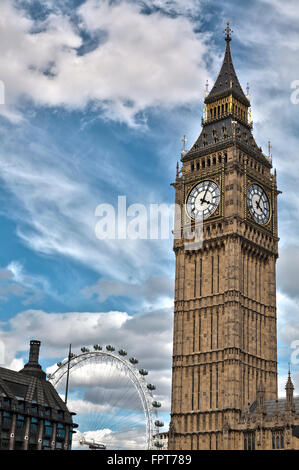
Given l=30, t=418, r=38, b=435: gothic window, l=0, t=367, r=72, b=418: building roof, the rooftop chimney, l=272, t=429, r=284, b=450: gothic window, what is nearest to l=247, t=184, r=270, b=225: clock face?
l=272, t=429, r=284, b=450: gothic window

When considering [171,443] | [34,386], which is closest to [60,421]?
[34,386]

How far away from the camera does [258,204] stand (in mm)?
127688

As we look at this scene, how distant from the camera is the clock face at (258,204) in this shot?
125812mm

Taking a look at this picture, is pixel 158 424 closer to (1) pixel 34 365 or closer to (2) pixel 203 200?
(1) pixel 34 365

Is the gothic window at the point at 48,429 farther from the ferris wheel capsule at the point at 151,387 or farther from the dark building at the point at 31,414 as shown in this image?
the ferris wheel capsule at the point at 151,387

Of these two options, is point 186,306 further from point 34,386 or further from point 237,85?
point 237,85

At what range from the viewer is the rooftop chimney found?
14588 cm

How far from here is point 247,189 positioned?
412 ft

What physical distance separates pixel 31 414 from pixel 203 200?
155 feet

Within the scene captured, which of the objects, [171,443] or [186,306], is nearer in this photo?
[171,443]

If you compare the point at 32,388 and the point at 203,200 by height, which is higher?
the point at 203,200

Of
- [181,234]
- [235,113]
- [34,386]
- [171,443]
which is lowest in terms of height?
[171,443]

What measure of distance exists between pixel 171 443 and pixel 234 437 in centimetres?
1133

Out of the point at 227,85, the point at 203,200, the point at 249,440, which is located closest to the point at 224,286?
the point at 203,200
